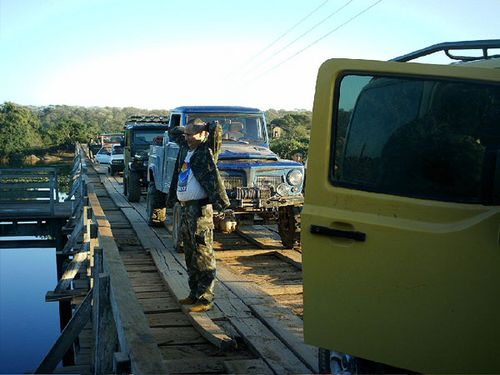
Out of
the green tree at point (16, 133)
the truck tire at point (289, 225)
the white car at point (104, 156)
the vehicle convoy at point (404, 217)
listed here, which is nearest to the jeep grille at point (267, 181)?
the truck tire at point (289, 225)

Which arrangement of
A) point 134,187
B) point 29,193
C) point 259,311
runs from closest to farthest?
point 259,311, point 134,187, point 29,193

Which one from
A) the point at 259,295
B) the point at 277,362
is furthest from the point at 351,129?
the point at 259,295

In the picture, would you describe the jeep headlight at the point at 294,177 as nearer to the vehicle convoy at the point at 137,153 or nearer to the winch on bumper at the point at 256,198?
the winch on bumper at the point at 256,198

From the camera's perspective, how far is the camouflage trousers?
18.4 ft

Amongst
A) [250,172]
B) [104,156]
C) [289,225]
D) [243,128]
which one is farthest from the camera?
[104,156]

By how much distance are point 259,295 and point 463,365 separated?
376 cm

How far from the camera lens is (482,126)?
2834mm

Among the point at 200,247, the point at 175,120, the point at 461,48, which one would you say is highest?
the point at 461,48

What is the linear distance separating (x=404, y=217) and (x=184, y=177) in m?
3.12

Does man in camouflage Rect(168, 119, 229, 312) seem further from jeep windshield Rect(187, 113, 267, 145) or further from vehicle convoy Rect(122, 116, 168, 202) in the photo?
vehicle convoy Rect(122, 116, 168, 202)

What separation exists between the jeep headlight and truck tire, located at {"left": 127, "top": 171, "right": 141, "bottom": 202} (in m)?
7.43

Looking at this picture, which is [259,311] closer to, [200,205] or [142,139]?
[200,205]

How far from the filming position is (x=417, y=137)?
3.01 metres

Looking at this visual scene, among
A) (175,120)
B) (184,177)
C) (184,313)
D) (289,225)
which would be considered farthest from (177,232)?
(184,177)
